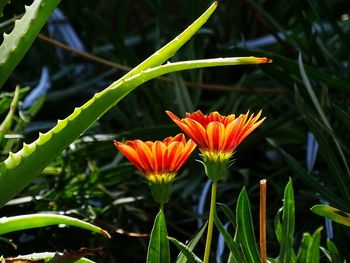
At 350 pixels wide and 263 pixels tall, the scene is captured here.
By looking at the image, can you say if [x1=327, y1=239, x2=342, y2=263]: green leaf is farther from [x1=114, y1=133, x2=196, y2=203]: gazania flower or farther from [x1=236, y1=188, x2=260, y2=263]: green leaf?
[x1=114, y1=133, x2=196, y2=203]: gazania flower

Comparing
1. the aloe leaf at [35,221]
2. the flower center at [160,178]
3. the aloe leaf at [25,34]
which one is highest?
the aloe leaf at [25,34]

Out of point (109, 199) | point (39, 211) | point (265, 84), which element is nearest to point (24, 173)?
point (39, 211)

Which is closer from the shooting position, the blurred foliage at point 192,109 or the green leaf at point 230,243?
the green leaf at point 230,243

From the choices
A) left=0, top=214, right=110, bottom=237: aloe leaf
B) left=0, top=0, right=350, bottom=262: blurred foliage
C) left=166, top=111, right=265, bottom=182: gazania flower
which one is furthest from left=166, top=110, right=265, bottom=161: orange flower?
left=0, top=0, right=350, bottom=262: blurred foliage

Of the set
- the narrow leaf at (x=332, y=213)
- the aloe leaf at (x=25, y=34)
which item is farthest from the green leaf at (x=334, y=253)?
the aloe leaf at (x=25, y=34)

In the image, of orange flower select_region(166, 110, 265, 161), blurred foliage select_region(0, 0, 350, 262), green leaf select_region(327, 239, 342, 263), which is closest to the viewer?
orange flower select_region(166, 110, 265, 161)

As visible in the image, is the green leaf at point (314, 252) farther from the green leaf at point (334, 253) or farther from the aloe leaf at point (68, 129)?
the aloe leaf at point (68, 129)

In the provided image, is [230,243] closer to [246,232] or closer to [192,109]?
[246,232]
